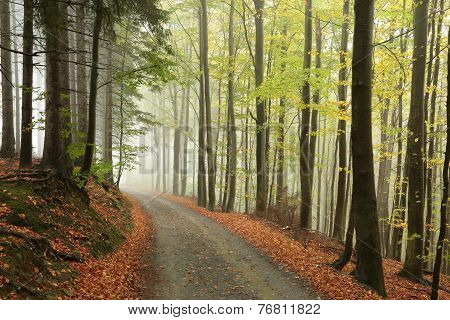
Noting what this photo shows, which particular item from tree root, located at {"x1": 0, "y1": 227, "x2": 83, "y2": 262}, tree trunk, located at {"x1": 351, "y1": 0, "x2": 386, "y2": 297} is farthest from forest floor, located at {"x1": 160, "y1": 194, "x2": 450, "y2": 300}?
tree root, located at {"x1": 0, "y1": 227, "x2": 83, "y2": 262}

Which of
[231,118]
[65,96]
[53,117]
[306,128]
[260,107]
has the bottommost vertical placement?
[53,117]

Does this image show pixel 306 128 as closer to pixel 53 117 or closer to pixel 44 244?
pixel 53 117

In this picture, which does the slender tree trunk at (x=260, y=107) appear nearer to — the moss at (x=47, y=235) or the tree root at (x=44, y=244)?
the moss at (x=47, y=235)

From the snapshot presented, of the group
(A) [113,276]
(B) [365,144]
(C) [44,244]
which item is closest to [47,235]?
(C) [44,244]

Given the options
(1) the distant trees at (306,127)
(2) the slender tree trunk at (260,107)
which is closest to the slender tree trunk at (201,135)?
(2) the slender tree trunk at (260,107)

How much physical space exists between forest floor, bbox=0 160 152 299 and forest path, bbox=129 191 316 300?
0.59m

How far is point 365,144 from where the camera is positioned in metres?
7.53

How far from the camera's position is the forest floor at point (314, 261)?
7461 millimetres

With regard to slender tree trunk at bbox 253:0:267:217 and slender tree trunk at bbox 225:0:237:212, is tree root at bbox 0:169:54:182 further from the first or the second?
slender tree trunk at bbox 225:0:237:212

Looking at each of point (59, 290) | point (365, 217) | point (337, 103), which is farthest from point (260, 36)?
point (59, 290)

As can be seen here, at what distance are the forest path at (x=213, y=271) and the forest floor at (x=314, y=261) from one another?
1.02 feet

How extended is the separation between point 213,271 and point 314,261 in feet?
10.6

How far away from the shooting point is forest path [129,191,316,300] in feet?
23.5
